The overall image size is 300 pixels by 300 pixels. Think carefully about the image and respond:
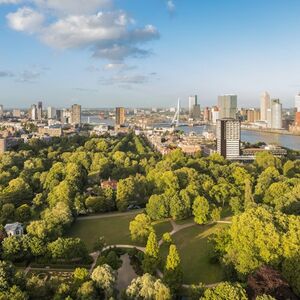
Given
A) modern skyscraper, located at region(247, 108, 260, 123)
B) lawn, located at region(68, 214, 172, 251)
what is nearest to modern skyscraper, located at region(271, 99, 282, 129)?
modern skyscraper, located at region(247, 108, 260, 123)

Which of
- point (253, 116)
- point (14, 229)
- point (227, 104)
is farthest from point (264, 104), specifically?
point (14, 229)

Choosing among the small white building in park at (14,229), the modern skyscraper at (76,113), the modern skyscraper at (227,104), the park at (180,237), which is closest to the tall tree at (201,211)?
the park at (180,237)

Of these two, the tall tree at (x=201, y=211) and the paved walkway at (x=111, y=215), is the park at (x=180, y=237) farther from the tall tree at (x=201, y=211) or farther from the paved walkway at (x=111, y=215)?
the tall tree at (x=201, y=211)

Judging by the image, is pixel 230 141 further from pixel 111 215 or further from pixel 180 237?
pixel 180 237

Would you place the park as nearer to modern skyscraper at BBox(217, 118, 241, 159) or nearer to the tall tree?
the tall tree

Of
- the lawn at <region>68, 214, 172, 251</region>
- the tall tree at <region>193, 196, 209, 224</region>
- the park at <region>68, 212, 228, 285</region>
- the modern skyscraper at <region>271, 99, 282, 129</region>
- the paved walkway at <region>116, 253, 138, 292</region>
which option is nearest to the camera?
the paved walkway at <region>116, 253, 138, 292</region>

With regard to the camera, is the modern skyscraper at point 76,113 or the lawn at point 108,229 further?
the modern skyscraper at point 76,113
